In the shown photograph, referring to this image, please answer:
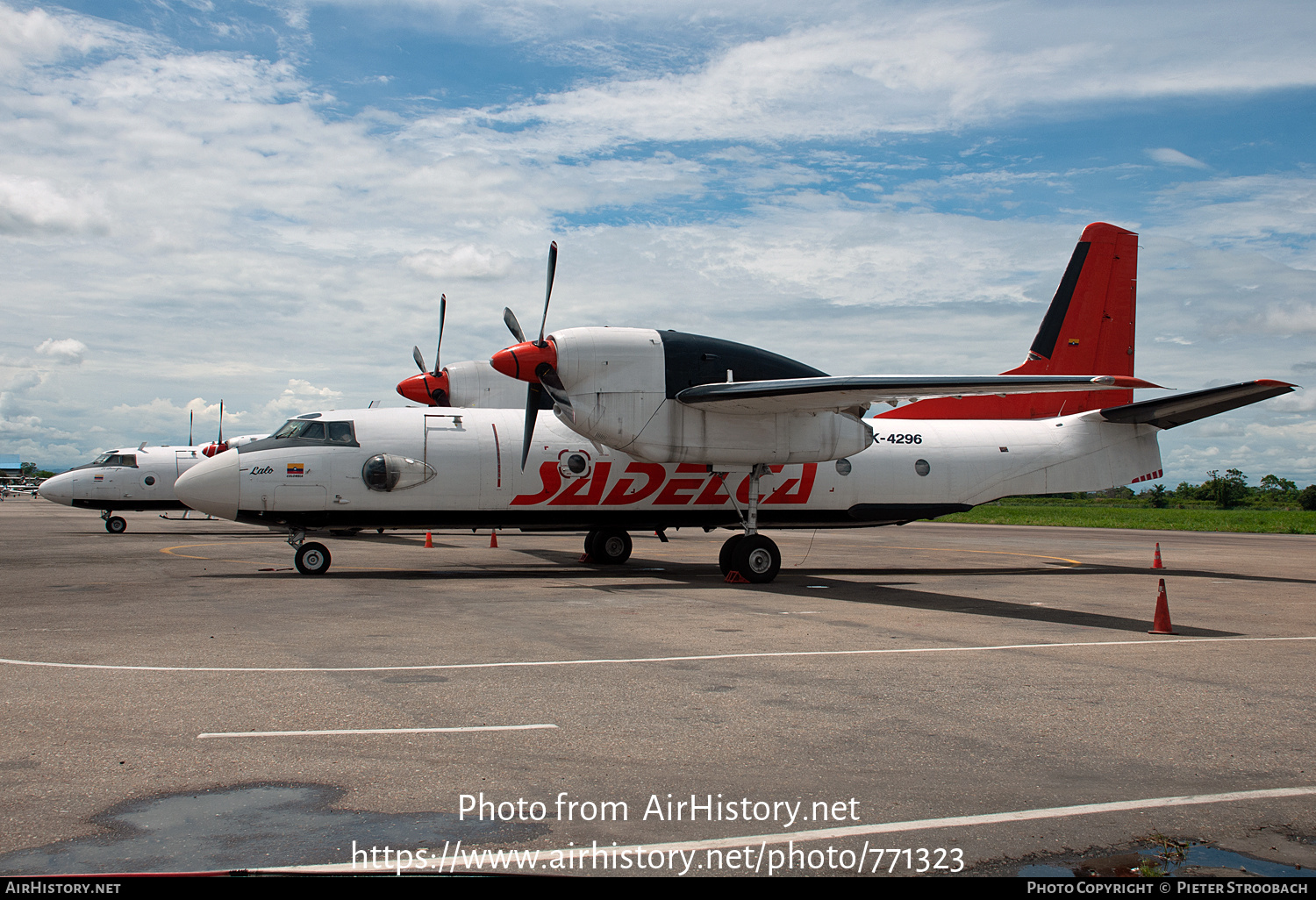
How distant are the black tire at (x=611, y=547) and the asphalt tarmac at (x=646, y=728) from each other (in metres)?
6.44

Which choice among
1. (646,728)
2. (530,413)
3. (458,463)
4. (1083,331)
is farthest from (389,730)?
(1083,331)

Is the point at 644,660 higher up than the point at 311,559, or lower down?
lower down

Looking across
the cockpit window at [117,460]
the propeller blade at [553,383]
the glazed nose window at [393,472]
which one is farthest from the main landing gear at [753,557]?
the cockpit window at [117,460]

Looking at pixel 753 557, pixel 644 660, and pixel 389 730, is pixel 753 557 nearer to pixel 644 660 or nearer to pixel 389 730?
pixel 644 660

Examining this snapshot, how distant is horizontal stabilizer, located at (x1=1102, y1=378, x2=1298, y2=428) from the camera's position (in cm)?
1548

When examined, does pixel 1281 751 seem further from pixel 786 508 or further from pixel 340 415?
pixel 340 415

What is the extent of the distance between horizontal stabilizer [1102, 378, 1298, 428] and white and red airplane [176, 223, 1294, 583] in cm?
5

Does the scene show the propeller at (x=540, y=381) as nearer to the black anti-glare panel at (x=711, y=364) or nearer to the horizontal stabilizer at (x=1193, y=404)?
the black anti-glare panel at (x=711, y=364)

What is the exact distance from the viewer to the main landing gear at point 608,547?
20922mm

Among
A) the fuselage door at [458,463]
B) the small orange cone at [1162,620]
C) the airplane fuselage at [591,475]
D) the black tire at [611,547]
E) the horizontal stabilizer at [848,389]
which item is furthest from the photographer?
the black tire at [611,547]

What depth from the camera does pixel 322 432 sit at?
17.3 metres

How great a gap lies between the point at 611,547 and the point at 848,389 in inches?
329

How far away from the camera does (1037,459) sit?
64.7ft
